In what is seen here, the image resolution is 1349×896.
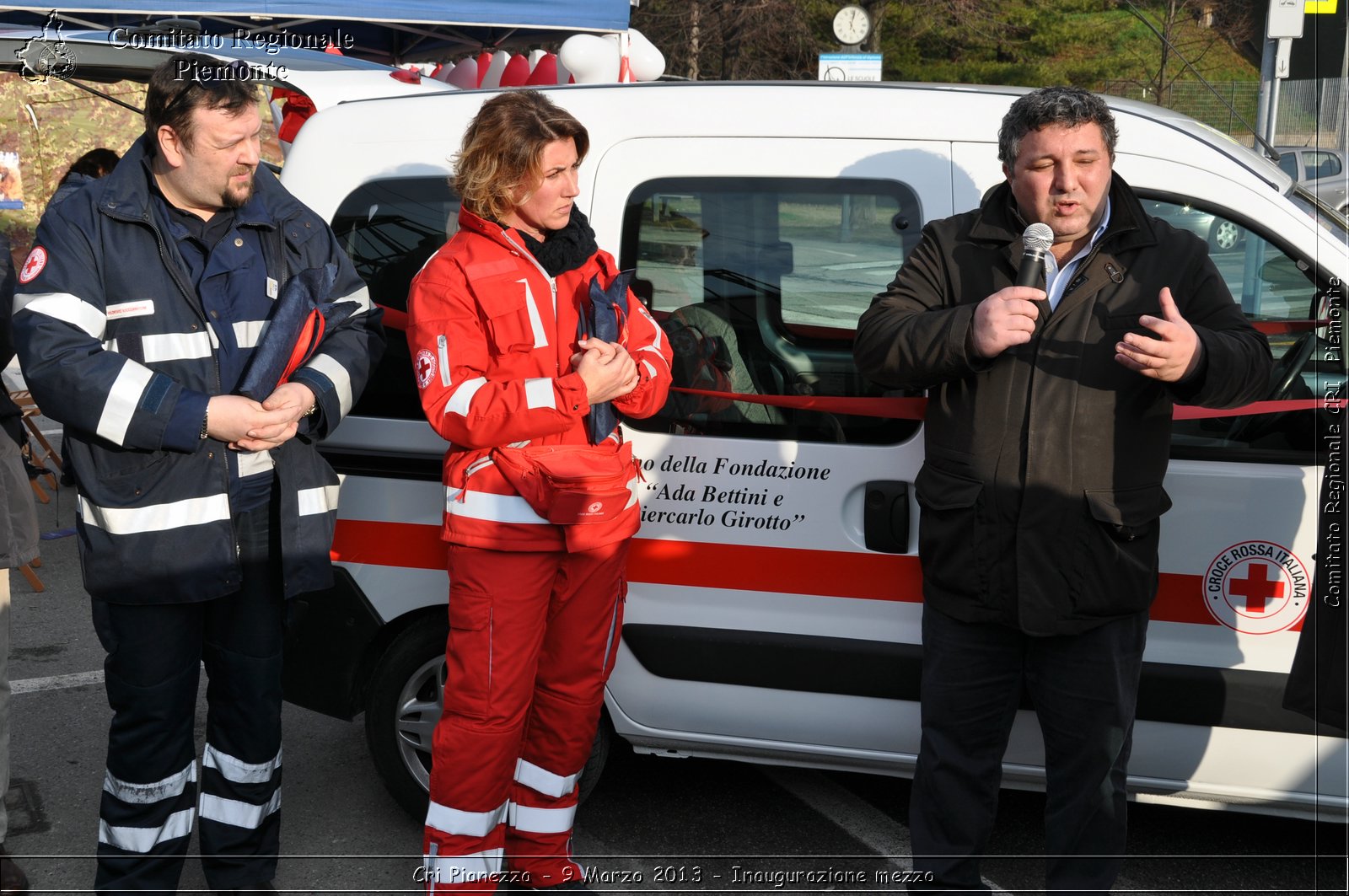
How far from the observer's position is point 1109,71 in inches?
1049

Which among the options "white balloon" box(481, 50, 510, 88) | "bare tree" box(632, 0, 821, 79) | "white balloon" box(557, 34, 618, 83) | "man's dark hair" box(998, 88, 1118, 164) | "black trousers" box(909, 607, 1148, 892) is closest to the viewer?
"man's dark hair" box(998, 88, 1118, 164)

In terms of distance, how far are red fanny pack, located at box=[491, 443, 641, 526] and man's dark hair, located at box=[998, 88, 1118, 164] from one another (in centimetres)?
110

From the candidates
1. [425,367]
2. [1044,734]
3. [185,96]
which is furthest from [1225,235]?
[185,96]

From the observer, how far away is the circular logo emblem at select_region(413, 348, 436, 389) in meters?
2.62

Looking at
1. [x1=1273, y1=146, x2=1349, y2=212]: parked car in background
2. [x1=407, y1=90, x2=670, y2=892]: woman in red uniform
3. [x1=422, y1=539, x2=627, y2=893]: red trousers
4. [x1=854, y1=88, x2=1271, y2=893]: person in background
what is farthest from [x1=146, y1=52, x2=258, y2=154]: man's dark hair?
[x1=1273, y1=146, x2=1349, y2=212]: parked car in background

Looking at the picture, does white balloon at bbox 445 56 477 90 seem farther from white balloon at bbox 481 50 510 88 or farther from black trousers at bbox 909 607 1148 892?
black trousers at bbox 909 607 1148 892

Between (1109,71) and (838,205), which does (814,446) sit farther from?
(1109,71)

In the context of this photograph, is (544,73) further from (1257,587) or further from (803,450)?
(1257,587)

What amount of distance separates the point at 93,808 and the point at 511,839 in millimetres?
1344

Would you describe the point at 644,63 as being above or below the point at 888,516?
above

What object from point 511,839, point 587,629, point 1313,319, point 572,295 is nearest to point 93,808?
point 511,839

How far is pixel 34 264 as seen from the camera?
8.41ft

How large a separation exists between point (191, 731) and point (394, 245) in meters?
1.31

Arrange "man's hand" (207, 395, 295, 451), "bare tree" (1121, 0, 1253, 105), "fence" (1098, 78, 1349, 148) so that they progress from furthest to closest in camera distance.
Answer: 1. "bare tree" (1121, 0, 1253, 105)
2. "fence" (1098, 78, 1349, 148)
3. "man's hand" (207, 395, 295, 451)
